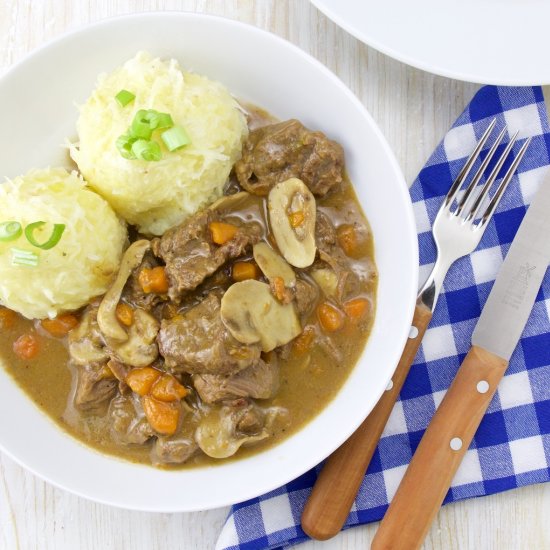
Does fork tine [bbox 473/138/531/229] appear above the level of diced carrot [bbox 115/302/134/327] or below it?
above

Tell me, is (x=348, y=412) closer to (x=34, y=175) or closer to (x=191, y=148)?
(x=191, y=148)

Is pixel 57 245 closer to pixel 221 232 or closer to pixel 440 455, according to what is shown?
pixel 221 232

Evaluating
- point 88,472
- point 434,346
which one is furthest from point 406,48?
point 88,472

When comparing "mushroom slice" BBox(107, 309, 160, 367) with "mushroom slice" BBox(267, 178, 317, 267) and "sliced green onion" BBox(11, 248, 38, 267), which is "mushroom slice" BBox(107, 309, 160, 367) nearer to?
"sliced green onion" BBox(11, 248, 38, 267)

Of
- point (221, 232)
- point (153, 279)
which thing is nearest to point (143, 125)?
point (221, 232)

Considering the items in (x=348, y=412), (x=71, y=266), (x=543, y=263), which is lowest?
(x=348, y=412)

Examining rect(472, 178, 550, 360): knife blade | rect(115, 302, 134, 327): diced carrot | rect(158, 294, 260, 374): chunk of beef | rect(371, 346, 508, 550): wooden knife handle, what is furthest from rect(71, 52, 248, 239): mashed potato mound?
rect(371, 346, 508, 550): wooden knife handle
